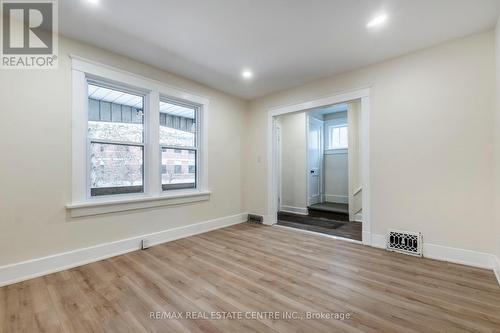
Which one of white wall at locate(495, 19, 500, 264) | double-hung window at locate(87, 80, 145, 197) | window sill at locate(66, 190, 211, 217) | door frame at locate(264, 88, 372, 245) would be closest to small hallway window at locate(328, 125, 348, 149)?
door frame at locate(264, 88, 372, 245)

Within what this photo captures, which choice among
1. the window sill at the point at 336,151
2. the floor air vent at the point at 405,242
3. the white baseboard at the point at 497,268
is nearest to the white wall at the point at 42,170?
the floor air vent at the point at 405,242

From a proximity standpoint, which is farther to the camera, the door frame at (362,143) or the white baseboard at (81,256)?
the door frame at (362,143)

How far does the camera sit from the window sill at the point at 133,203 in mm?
2713

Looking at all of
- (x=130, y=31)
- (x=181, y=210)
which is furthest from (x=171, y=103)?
(x=181, y=210)

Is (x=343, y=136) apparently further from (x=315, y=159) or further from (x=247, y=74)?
(x=247, y=74)

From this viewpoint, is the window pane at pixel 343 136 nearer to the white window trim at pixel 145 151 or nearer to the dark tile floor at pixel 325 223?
the dark tile floor at pixel 325 223

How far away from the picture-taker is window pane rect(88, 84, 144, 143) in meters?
2.95

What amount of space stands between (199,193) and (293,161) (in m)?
2.98

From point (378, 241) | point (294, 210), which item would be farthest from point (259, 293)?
point (294, 210)

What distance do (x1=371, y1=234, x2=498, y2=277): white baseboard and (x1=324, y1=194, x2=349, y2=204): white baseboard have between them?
156 inches

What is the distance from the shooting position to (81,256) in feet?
8.84

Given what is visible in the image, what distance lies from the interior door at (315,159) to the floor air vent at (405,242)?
130 inches

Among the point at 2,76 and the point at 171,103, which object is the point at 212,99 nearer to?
the point at 171,103

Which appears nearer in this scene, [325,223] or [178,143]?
[178,143]
